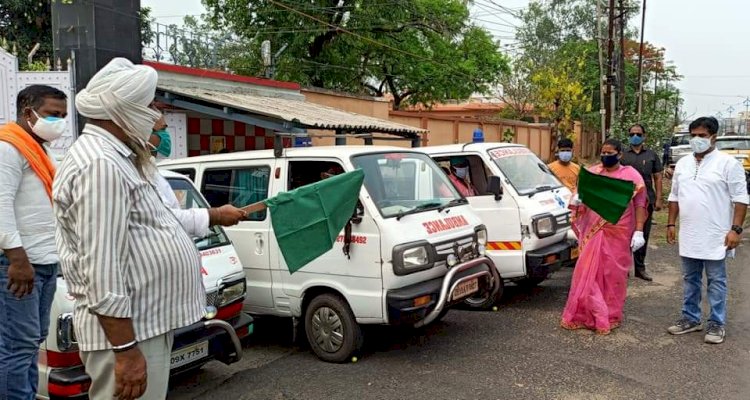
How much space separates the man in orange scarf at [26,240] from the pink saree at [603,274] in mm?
4340

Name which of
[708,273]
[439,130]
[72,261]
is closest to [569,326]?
[708,273]

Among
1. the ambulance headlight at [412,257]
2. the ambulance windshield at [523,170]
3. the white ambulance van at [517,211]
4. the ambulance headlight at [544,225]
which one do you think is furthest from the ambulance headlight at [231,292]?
the ambulance windshield at [523,170]

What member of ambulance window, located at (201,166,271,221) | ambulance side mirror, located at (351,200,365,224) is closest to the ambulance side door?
ambulance window, located at (201,166,271,221)

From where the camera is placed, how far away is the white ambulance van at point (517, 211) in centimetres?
624

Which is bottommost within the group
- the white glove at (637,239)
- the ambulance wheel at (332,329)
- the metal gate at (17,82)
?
the ambulance wheel at (332,329)

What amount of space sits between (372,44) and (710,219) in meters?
20.4

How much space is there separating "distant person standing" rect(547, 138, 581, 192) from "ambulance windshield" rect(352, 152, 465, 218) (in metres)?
2.49

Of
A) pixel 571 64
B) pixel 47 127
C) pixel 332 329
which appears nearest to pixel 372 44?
pixel 571 64

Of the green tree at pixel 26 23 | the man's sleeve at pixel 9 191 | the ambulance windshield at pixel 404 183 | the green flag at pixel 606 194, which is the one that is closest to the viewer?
the man's sleeve at pixel 9 191

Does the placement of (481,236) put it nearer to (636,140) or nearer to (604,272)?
(604,272)

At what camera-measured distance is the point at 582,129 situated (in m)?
36.8

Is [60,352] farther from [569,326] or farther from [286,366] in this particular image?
[569,326]

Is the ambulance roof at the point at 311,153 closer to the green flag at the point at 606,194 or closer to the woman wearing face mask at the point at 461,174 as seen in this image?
the woman wearing face mask at the point at 461,174

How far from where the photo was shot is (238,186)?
562cm
